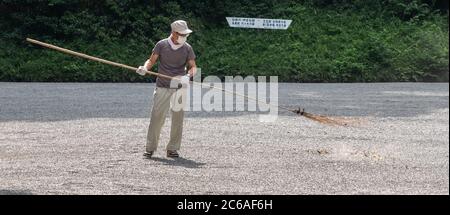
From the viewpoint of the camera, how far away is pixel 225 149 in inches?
417

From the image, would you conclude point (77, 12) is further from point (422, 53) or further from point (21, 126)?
point (21, 126)

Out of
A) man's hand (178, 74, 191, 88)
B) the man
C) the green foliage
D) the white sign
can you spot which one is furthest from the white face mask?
the white sign

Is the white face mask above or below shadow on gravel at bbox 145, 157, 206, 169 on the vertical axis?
above

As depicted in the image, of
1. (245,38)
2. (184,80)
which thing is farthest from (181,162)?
(245,38)

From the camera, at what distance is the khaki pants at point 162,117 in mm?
9609

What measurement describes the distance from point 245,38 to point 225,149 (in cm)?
1429

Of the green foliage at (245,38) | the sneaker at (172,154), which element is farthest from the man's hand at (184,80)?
the green foliage at (245,38)

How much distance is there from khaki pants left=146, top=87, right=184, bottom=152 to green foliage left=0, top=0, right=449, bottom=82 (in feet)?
37.9

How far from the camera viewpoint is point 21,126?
12672 millimetres

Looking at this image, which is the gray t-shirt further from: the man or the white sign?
the white sign

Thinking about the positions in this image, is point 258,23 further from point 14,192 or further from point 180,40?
point 14,192

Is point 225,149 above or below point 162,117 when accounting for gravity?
below

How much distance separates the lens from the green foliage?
22.0m

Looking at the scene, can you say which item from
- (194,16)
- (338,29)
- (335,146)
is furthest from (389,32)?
(335,146)
